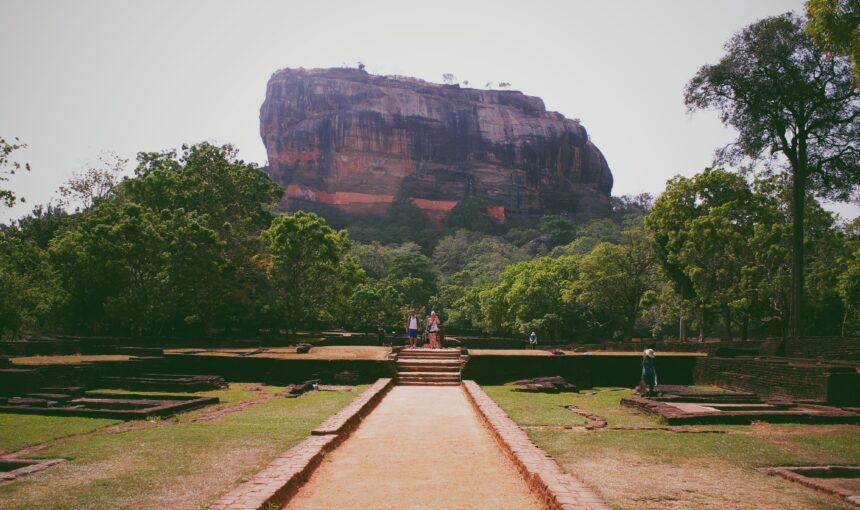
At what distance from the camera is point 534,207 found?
118688 millimetres

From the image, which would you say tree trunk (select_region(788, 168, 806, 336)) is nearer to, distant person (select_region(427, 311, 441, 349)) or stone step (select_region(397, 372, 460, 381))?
stone step (select_region(397, 372, 460, 381))

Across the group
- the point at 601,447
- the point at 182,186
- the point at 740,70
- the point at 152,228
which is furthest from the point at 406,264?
the point at 601,447

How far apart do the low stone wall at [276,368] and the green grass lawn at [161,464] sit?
252 inches

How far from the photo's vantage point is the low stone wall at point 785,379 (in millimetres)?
12930

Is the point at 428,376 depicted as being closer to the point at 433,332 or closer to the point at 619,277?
the point at 433,332

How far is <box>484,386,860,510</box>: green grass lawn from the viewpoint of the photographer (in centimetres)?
598

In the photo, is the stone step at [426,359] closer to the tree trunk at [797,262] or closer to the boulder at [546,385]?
the boulder at [546,385]

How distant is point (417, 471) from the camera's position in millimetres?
7227

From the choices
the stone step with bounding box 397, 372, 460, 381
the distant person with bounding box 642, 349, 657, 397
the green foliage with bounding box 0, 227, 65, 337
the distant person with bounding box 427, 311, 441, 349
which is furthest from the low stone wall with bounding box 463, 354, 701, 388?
the green foliage with bounding box 0, 227, 65, 337

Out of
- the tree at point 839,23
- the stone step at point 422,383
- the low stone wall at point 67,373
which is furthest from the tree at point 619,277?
the tree at point 839,23

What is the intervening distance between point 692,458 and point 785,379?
25.7 ft

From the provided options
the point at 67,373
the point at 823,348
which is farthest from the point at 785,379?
the point at 67,373

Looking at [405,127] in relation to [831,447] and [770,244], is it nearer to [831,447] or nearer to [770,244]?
[770,244]

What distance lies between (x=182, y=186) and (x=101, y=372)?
1848 centimetres
